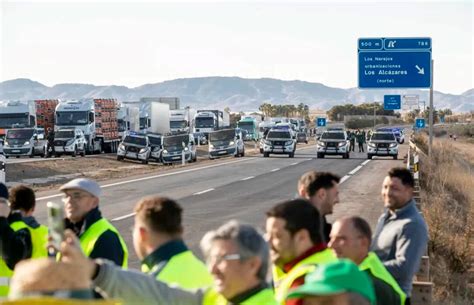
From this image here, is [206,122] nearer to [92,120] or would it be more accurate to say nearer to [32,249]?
[92,120]

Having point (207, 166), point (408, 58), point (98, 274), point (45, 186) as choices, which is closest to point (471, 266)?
point (98, 274)

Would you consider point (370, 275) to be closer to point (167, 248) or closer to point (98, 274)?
point (167, 248)

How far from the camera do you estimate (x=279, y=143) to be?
5597cm

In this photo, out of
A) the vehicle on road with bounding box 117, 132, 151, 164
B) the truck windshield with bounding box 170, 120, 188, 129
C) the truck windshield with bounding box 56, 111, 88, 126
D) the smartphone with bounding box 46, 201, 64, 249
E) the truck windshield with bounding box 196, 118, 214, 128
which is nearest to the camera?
the smartphone with bounding box 46, 201, 64, 249

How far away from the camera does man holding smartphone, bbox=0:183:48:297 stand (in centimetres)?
588

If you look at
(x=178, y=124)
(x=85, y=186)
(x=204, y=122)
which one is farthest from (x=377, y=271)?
(x=178, y=124)

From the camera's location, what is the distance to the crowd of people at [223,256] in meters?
3.19

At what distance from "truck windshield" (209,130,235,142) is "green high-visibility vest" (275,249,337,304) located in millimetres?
49030

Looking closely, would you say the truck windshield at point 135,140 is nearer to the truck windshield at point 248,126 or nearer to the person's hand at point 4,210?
the truck windshield at point 248,126

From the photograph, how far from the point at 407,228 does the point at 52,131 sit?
50.8 meters

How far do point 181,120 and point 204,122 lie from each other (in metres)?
2.16

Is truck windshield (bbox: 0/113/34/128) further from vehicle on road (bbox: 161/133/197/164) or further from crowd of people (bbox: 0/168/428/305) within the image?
crowd of people (bbox: 0/168/428/305)

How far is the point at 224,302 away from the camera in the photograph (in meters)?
3.91

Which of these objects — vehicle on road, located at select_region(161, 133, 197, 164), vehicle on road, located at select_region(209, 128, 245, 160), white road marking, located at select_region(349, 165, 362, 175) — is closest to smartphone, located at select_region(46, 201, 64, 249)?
white road marking, located at select_region(349, 165, 362, 175)
